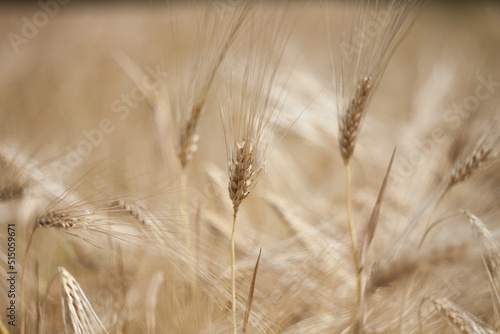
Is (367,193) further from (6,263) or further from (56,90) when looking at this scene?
(56,90)

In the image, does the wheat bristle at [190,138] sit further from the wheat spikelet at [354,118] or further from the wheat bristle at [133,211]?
the wheat spikelet at [354,118]

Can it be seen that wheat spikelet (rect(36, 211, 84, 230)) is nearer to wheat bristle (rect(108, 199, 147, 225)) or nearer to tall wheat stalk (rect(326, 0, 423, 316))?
wheat bristle (rect(108, 199, 147, 225))

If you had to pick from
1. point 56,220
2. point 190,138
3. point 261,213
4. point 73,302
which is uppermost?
point 261,213

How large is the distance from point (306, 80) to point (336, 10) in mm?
2440

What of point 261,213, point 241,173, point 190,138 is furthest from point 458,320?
point 261,213

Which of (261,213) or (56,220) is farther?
(261,213)

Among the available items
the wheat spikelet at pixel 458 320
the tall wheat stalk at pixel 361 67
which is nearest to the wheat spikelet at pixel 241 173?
the tall wheat stalk at pixel 361 67

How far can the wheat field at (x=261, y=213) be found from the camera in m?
0.52

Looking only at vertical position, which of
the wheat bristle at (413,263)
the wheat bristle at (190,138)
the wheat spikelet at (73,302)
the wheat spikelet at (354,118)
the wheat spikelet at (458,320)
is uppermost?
the wheat bristle at (190,138)

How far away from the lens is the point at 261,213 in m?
1.28

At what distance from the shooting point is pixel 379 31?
0.54 meters

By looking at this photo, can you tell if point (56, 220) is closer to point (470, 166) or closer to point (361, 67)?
point (361, 67)

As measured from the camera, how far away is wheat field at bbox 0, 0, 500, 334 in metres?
0.52

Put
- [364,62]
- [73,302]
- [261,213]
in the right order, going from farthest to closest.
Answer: [261,213], [364,62], [73,302]
